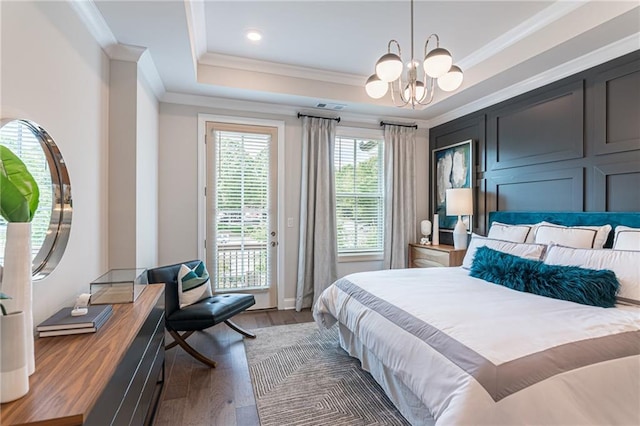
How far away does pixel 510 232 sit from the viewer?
3113 millimetres

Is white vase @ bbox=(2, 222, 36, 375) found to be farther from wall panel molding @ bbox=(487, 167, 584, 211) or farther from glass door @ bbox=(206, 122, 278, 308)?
wall panel molding @ bbox=(487, 167, 584, 211)

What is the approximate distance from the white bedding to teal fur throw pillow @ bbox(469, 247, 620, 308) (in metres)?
0.10

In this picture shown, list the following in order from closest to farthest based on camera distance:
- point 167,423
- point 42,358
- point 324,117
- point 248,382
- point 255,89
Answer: point 42,358 → point 167,423 → point 248,382 → point 255,89 → point 324,117

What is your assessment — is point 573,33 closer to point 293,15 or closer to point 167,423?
point 293,15

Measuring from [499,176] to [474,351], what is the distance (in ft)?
9.32

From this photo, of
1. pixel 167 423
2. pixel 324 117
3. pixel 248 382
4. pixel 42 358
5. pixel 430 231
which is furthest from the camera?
pixel 430 231

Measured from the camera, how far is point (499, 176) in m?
3.63

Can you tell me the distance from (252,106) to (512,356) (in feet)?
12.0

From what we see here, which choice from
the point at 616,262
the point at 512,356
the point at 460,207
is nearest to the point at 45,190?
the point at 512,356

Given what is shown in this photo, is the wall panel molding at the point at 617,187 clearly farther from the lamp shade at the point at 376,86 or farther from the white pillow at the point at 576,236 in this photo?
the lamp shade at the point at 376,86

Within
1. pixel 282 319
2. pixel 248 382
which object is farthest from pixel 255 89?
pixel 248 382

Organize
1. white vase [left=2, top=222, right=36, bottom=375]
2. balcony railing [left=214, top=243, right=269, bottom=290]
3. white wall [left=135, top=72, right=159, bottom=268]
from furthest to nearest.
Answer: balcony railing [left=214, top=243, right=269, bottom=290] → white wall [left=135, top=72, right=159, bottom=268] → white vase [left=2, top=222, right=36, bottom=375]

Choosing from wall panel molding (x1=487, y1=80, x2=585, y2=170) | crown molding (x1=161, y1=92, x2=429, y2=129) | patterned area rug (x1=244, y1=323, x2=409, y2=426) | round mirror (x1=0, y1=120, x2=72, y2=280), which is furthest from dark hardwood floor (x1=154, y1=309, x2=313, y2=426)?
wall panel molding (x1=487, y1=80, x2=585, y2=170)

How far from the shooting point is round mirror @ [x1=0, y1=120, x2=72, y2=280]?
1462 millimetres
